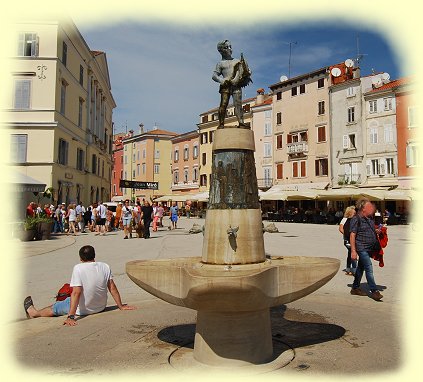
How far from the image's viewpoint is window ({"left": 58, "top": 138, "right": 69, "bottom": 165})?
31256 mm

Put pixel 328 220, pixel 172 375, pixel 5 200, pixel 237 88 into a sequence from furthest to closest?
pixel 328 220, pixel 5 200, pixel 237 88, pixel 172 375

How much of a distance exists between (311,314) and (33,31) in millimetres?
29496

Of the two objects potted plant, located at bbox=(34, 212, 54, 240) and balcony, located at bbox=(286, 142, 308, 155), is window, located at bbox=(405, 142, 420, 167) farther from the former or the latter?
potted plant, located at bbox=(34, 212, 54, 240)

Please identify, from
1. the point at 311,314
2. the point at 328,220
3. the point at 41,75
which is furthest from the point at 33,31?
the point at 311,314

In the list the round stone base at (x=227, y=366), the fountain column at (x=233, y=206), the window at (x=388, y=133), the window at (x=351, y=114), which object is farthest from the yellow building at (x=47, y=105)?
the window at (x=388, y=133)

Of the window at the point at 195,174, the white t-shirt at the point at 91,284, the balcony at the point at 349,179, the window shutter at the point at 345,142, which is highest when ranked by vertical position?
the window shutter at the point at 345,142

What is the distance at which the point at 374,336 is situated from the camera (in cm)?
553

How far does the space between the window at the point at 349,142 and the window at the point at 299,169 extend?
17.8ft

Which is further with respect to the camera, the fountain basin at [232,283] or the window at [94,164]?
the window at [94,164]

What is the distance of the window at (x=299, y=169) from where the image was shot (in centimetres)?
4631

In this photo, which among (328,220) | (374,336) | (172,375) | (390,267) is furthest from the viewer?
(328,220)

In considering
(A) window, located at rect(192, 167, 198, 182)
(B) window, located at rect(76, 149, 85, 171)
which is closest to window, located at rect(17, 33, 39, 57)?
(B) window, located at rect(76, 149, 85, 171)

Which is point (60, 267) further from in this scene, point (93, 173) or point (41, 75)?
point (93, 173)

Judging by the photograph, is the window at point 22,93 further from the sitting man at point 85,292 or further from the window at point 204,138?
the window at point 204,138
